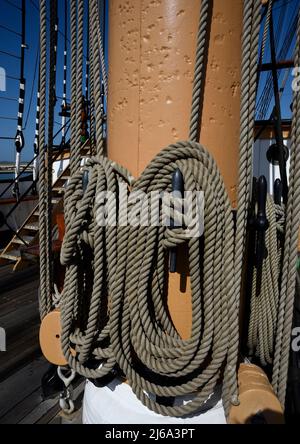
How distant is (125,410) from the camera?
3.51ft

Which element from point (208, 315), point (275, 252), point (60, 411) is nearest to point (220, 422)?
point (208, 315)

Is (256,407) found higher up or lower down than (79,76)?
lower down

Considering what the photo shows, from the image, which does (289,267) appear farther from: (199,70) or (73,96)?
(73,96)

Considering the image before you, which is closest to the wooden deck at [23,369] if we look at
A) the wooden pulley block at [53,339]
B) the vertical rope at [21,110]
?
the wooden pulley block at [53,339]

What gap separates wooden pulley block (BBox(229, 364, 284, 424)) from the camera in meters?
0.90

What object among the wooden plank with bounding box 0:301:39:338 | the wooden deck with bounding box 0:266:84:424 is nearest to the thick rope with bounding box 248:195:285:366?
the wooden deck with bounding box 0:266:84:424

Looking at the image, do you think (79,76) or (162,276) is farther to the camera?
(79,76)

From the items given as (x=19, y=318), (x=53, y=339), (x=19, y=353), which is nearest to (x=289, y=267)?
(x=53, y=339)

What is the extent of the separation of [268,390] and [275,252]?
509 mm

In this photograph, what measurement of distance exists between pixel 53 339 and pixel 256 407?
0.76 metres

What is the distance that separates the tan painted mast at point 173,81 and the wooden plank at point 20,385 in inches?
51.7

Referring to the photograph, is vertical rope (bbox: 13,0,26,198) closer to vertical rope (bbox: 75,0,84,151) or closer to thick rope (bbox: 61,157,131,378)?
vertical rope (bbox: 75,0,84,151)

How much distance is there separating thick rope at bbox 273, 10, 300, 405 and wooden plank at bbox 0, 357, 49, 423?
4.77ft

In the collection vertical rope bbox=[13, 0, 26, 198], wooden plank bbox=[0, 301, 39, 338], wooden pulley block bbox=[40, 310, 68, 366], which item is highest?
vertical rope bbox=[13, 0, 26, 198]
